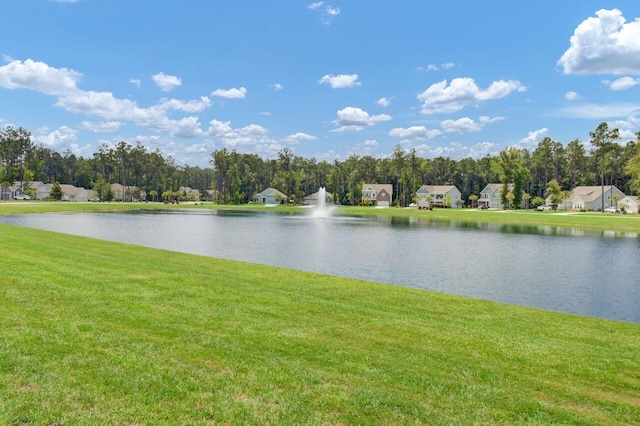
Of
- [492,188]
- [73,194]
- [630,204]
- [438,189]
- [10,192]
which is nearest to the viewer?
[630,204]

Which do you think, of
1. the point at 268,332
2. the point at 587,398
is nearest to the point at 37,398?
the point at 268,332

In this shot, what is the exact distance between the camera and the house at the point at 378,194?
474 ft

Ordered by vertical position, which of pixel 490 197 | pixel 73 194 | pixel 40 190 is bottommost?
pixel 490 197

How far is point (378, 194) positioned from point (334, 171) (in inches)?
593

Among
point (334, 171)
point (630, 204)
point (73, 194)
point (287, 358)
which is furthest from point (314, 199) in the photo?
point (287, 358)

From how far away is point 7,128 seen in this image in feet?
423

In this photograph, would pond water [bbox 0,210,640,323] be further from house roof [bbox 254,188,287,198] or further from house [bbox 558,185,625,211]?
house roof [bbox 254,188,287,198]

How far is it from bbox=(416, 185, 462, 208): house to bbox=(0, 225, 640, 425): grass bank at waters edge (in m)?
123

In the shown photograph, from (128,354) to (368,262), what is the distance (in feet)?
62.1

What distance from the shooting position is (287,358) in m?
7.66

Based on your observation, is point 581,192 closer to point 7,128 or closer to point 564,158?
point 564,158

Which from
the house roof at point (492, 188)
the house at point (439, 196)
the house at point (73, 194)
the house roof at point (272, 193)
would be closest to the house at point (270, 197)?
the house roof at point (272, 193)

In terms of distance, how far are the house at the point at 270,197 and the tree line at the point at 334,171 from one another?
9.14 feet

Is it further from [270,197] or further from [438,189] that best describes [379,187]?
[270,197]
